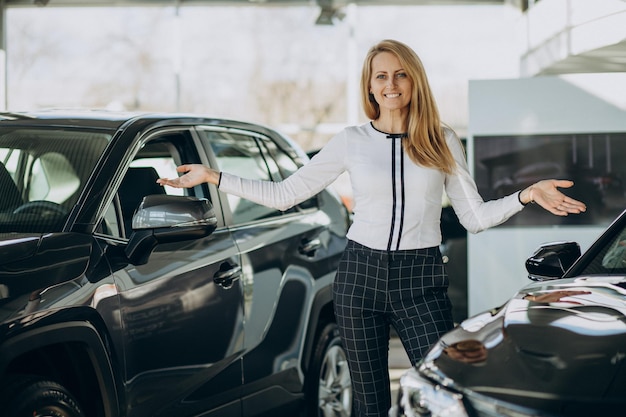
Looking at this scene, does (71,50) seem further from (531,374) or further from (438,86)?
(531,374)

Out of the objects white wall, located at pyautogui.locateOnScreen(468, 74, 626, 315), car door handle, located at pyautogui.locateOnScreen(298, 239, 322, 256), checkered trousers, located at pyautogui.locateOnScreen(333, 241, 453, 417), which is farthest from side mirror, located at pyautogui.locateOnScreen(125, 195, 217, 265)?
white wall, located at pyautogui.locateOnScreen(468, 74, 626, 315)

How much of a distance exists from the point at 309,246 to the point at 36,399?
6.47 feet

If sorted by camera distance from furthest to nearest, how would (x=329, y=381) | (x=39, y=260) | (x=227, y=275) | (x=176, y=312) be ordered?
(x=329, y=381) < (x=227, y=275) < (x=176, y=312) < (x=39, y=260)

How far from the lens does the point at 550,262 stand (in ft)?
12.3

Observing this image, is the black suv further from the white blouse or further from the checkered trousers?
the checkered trousers

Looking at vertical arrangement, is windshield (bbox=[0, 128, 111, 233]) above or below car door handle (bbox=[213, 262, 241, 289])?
above

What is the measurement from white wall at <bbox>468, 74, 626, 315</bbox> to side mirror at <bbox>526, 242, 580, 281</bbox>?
4.37 metres

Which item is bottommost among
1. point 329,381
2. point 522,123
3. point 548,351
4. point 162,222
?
point 329,381

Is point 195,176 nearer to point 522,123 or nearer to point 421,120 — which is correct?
point 421,120

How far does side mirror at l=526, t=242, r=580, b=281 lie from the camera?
147 inches

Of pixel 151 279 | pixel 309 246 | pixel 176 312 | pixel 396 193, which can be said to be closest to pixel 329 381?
pixel 309 246

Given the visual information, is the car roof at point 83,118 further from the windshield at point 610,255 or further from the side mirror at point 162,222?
the windshield at point 610,255

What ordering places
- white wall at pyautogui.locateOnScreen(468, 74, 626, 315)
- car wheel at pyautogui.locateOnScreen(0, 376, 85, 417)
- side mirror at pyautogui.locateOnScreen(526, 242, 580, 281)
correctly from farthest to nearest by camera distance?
1. white wall at pyautogui.locateOnScreen(468, 74, 626, 315)
2. side mirror at pyautogui.locateOnScreen(526, 242, 580, 281)
3. car wheel at pyautogui.locateOnScreen(0, 376, 85, 417)

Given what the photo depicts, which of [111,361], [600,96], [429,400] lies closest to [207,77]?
[600,96]
